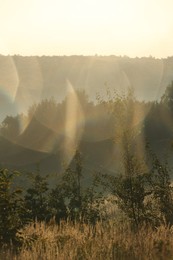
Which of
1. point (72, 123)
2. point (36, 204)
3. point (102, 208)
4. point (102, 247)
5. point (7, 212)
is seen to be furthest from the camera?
point (72, 123)

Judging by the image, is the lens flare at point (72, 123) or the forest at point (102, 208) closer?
the forest at point (102, 208)

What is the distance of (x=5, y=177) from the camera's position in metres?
9.63

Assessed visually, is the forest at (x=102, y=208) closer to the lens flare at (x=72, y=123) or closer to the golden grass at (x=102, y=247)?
the golden grass at (x=102, y=247)

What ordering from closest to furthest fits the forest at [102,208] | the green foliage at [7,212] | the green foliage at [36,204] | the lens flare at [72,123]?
the forest at [102,208] < the green foliage at [7,212] < the green foliage at [36,204] < the lens flare at [72,123]

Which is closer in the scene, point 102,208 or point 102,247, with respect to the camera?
point 102,247


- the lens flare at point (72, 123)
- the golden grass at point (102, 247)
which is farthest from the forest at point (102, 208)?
the lens flare at point (72, 123)

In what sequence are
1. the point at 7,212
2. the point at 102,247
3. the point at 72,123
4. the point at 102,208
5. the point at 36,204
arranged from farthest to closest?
the point at 72,123 < the point at 102,208 < the point at 36,204 < the point at 7,212 < the point at 102,247

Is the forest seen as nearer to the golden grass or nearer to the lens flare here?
the golden grass

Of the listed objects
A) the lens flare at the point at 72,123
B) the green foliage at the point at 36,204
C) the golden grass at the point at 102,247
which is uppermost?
the lens flare at the point at 72,123

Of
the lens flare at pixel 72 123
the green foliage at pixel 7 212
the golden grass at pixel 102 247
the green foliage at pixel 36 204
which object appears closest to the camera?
the golden grass at pixel 102 247

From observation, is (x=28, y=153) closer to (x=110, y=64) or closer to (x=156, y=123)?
(x=156, y=123)

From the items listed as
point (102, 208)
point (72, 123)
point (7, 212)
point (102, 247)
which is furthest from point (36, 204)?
point (72, 123)

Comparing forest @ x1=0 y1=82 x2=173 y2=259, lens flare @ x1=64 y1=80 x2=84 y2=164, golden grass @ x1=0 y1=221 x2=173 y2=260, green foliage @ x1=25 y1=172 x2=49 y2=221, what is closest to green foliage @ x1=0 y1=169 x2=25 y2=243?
forest @ x1=0 y1=82 x2=173 y2=259

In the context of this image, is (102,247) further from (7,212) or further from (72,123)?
(72,123)
